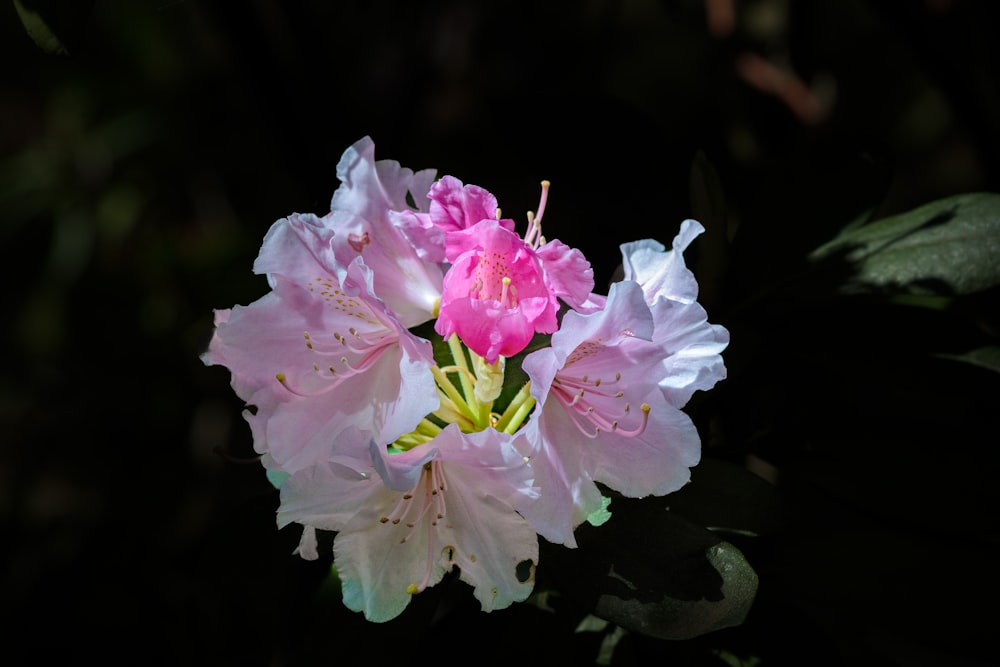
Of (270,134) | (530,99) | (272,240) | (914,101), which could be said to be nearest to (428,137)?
(270,134)

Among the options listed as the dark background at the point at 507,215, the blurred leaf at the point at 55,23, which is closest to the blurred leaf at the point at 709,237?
the dark background at the point at 507,215

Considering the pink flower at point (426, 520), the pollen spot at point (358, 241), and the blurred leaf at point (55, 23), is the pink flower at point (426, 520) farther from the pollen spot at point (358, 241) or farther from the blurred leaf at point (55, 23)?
the blurred leaf at point (55, 23)

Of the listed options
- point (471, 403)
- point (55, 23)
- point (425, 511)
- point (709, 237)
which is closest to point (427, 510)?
point (425, 511)

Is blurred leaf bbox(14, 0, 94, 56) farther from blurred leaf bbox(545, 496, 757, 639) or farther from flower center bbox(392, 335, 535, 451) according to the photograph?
blurred leaf bbox(545, 496, 757, 639)

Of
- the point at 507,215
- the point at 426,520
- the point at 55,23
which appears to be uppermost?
the point at 55,23

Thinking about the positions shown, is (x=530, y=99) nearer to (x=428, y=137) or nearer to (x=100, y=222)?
(x=428, y=137)

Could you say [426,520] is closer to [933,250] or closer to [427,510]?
[427,510]
